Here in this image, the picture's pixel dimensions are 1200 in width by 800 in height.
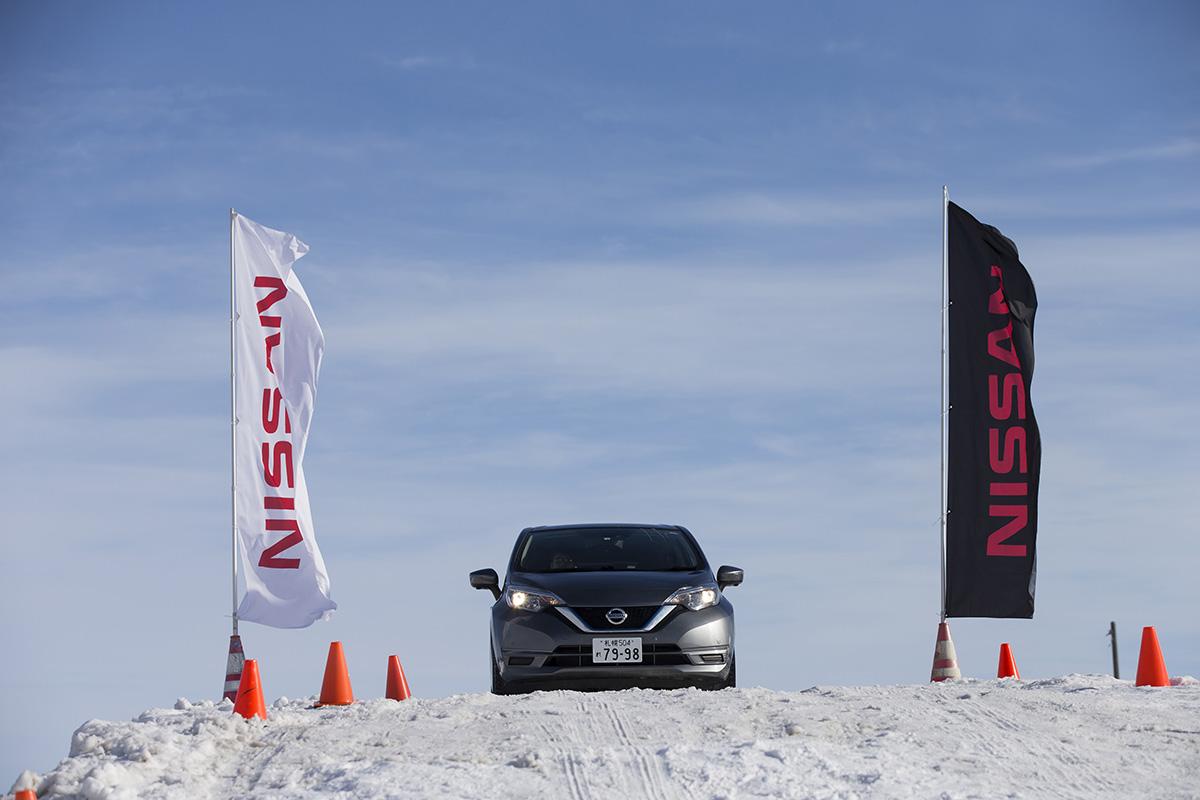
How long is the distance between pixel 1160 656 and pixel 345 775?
29.1ft

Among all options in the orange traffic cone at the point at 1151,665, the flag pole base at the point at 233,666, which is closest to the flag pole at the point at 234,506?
the flag pole base at the point at 233,666

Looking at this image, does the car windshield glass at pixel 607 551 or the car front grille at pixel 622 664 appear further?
the car windshield glass at pixel 607 551

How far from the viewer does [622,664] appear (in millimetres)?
11891

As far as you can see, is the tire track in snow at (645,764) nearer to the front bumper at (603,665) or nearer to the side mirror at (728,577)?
the front bumper at (603,665)

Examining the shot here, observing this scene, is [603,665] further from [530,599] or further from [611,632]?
[530,599]

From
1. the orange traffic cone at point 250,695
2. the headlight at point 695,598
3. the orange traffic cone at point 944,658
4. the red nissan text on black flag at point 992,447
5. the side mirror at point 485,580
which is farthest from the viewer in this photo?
the red nissan text on black flag at point 992,447

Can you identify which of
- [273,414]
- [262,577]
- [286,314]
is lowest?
[262,577]

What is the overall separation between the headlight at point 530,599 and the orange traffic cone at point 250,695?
224 cm

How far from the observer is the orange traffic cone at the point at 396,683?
529 inches

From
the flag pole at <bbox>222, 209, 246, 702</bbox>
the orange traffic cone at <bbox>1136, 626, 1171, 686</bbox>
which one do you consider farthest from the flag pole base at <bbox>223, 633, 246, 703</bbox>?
the orange traffic cone at <bbox>1136, 626, 1171, 686</bbox>

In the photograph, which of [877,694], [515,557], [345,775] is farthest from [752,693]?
[345,775]

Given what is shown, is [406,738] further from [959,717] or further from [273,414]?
[273,414]

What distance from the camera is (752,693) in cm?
1161

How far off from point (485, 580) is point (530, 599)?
812 mm
